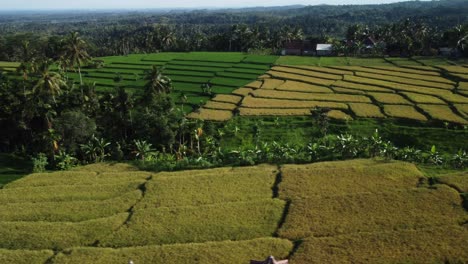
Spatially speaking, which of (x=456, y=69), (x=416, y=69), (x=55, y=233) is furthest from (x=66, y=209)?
(x=456, y=69)

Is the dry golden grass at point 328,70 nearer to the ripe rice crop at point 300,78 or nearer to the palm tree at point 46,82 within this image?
the ripe rice crop at point 300,78

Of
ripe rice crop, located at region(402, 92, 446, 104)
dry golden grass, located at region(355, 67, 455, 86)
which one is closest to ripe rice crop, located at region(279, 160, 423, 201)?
ripe rice crop, located at region(402, 92, 446, 104)

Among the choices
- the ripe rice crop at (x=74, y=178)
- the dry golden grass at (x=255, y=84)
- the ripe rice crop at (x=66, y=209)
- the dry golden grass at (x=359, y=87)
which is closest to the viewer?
the ripe rice crop at (x=66, y=209)

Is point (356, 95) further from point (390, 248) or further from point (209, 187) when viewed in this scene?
point (390, 248)

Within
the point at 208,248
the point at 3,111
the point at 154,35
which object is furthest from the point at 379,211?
the point at 154,35

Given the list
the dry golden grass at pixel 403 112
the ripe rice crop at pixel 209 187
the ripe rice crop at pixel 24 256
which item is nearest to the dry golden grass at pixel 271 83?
the dry golden grass at pixel 403 112

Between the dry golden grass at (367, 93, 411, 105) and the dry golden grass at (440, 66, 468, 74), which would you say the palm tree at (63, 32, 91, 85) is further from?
the dry golden grass at (440, 66, 468, 74)
